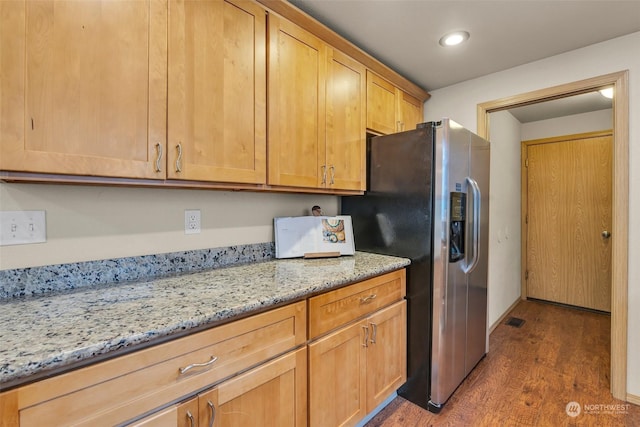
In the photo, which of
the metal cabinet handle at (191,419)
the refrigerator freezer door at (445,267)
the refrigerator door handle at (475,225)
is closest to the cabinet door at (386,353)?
the refrigerator freezer door at (445,267)

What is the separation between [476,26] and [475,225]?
1227 mm

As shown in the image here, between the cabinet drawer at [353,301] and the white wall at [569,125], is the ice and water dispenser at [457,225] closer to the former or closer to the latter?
the cabinet drawer at [353,301]

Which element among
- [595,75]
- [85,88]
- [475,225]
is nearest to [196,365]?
[85,88]

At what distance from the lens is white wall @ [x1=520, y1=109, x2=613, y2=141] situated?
3309 mm

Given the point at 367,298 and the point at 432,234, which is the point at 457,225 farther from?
the point at 367,298

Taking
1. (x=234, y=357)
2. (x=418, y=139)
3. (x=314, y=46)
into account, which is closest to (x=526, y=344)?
(x=418, y=139)

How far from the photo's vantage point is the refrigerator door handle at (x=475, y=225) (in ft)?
6.40

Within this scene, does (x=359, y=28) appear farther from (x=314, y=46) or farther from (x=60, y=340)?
(x=60, y=340)

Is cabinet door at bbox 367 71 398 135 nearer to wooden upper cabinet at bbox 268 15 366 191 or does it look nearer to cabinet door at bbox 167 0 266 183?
wooden upper cabinet at bbox 268 15 366 191

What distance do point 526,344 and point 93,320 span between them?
10.3 ft

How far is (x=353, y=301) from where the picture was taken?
1449mm

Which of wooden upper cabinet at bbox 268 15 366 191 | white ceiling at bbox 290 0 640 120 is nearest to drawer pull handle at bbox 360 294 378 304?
wooden upper cabinet at bbox 268 15 366 191

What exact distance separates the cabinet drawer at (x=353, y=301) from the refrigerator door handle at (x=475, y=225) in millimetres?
520

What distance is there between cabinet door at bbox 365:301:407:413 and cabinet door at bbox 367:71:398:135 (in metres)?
1.22
